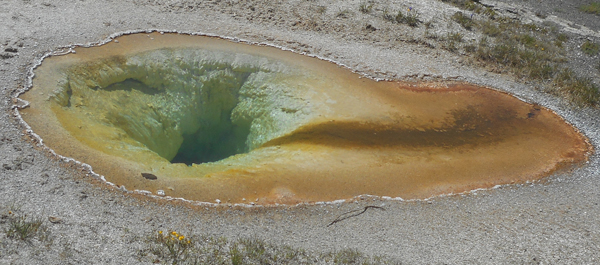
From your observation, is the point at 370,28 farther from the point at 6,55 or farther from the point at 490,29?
the point at 6,55

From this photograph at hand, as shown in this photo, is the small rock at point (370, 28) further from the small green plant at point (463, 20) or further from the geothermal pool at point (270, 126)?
the small green plant at point (463, 20)

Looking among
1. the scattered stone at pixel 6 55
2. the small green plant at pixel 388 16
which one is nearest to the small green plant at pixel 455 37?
the small green plant at pixel 388 16

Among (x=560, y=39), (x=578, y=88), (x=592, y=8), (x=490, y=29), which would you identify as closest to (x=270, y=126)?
(x=578, y=88)

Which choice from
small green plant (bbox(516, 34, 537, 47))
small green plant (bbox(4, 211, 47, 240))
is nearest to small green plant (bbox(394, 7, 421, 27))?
small green plant (bbox(516, 34, 537, 47))

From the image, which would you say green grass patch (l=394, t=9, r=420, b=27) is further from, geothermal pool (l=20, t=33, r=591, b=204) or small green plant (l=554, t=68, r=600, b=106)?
small green plant (l=554, t=68, r=600, b=106)

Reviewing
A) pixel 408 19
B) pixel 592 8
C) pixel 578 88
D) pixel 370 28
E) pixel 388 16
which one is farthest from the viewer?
pixel 592 8

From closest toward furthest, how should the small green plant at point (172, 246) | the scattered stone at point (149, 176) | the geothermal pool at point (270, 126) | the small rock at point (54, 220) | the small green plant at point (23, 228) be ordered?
1. the small green plant at point (23, 228)
2. the small green plant at point (172, 246)
3. the small rock at point (54, 220)
4. the scattered stone at point (149, 176)
5. the geothermal pool at point (270, 126)
